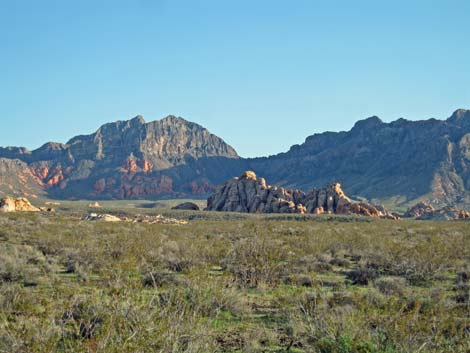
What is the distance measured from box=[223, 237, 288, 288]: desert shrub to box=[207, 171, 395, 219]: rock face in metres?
53.8

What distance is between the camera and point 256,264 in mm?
16109

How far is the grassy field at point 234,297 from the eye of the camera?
25.0 feet

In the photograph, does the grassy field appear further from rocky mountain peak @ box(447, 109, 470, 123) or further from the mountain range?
rocky mountain peak @ box(447, 109, 470, 123)

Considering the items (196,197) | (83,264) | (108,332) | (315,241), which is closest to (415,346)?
(108,332)

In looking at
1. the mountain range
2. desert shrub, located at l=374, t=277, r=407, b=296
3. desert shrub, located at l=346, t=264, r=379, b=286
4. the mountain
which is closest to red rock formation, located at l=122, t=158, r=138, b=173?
the mountain range

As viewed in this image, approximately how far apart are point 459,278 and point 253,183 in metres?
69.7

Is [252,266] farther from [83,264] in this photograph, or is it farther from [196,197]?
[196,197]

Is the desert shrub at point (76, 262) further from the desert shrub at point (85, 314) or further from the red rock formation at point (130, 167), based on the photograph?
the red rock formation at point (130, 167)

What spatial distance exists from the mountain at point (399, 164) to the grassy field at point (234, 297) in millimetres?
104764

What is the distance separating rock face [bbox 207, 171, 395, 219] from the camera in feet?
240

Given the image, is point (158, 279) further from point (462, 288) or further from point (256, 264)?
point (462, 288)

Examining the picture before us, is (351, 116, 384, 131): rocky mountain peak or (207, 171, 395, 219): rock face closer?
(207, 171, 395, 219): rock face

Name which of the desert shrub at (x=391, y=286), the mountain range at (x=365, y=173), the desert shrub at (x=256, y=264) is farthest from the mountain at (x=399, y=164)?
the desert shrub at (x=391, y=286)

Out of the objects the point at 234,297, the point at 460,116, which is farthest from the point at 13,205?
the point at 460,116
